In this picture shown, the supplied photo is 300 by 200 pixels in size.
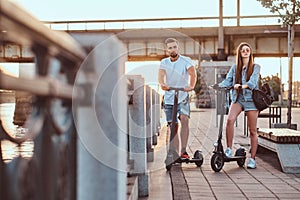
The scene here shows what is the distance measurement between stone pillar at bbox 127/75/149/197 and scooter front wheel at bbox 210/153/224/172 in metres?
1.54

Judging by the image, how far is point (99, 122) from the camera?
1490mm

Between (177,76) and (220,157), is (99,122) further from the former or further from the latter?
(177,76)

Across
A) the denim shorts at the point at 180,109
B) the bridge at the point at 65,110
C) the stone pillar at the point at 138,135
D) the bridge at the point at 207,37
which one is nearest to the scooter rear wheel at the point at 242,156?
the denim shorts at the point at 180,109

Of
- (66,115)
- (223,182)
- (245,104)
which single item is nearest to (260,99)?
(245,104)

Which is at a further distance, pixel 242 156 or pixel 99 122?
pixel 242 156

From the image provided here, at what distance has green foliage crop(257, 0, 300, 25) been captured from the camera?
37.4 ft

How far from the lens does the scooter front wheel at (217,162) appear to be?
590cm

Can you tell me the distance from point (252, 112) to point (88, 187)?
4.91m

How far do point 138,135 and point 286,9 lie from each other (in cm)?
807

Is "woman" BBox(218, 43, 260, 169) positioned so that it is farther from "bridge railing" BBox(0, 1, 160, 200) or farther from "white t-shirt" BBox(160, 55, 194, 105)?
"bridge railing" BBox(0, 1, 160, 200)

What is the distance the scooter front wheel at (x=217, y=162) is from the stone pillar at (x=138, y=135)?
154 cm

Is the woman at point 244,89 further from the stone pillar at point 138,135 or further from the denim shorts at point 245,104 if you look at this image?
the stone pillar at point 138,135

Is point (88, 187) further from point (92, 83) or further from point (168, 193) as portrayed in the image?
point (168, 193)

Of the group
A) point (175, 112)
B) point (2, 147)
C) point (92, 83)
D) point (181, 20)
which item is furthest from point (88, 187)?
point (181, 20)
